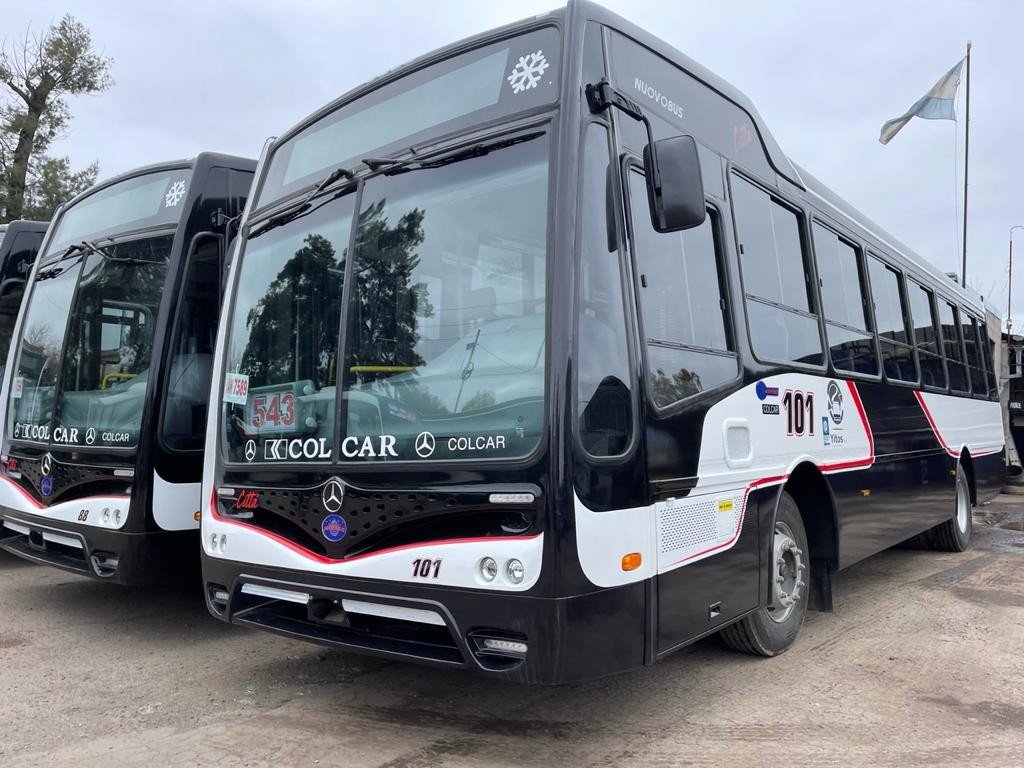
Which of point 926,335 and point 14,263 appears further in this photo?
point 14,263

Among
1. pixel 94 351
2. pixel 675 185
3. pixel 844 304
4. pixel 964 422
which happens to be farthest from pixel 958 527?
pixel 94 351

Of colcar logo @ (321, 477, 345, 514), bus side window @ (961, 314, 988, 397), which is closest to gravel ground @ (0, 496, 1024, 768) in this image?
colcar logo @ (321, 477, 345, 514)

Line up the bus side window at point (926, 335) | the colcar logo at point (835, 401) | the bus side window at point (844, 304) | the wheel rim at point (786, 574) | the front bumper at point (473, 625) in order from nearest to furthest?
the front bumper at point (473, 625) < the wheel rim at point (786, 574) < the colcar logo at point (835, 401) < the bus side window at point (844, 304) < the bus side window at point (926, 335)

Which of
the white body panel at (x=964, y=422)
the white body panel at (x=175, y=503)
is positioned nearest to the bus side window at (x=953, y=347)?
the white body panel at (x=964, y=422)

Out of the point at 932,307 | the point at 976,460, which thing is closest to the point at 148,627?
the point at 932,307

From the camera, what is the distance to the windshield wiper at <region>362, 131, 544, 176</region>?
372 centimetres

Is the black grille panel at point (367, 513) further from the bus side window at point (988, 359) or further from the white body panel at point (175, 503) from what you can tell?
the bus side window at point (988, 359)

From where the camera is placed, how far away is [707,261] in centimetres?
437

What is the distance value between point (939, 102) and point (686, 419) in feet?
65.4

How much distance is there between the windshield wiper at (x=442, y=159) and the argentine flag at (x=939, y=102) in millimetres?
19694

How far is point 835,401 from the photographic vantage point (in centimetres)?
558

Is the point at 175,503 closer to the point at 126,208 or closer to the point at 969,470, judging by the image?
the point at 126,208

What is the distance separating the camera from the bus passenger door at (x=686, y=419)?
362cm

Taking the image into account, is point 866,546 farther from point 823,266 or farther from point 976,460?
point 976,460
